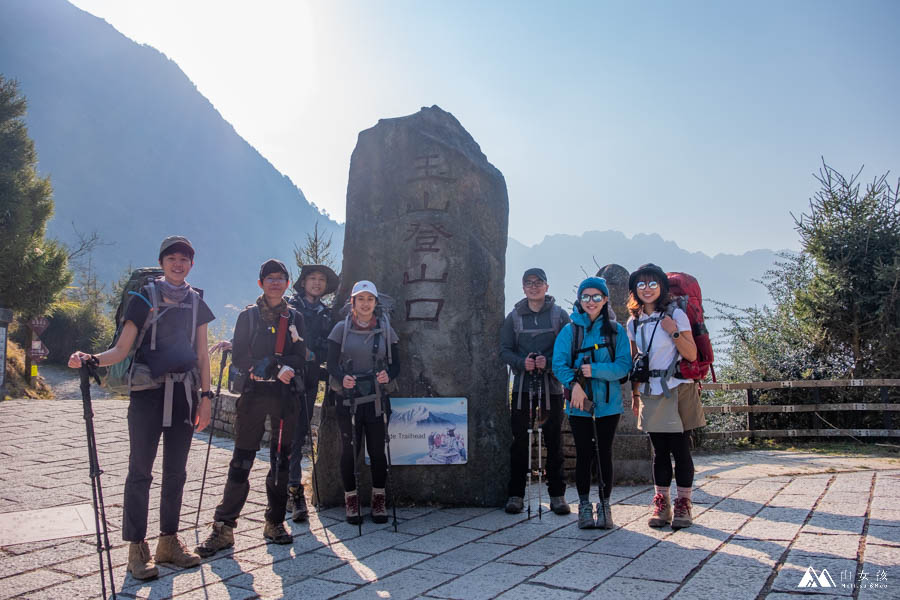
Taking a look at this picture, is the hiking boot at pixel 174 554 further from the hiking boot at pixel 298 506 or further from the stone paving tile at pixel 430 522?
the stone paving tile at pixel 430 522

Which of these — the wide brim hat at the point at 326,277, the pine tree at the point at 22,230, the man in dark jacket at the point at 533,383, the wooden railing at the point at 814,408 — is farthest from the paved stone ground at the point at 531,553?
the pine tree at the point at 22,230

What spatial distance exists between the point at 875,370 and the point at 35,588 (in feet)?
40.9

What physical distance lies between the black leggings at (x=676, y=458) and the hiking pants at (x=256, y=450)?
9.58 feet

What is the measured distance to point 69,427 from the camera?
10445mm

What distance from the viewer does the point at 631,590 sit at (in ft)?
11.5

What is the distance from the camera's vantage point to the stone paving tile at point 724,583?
335 cm

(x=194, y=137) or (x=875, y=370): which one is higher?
(x=194, y=137)

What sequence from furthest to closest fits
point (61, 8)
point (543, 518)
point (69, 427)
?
point (61, 8) → point (69, 427) → point (543, 518)

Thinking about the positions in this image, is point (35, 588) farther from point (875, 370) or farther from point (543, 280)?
point (875, 370)

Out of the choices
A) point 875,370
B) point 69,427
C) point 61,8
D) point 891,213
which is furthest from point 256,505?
point 61,8

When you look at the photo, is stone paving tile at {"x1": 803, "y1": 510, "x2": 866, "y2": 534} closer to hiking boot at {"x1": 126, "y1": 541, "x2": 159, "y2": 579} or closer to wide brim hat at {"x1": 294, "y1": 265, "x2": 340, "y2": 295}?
hiking boot at {"x1": 126, "y1": 541, "x2": 159, "y2": 579}

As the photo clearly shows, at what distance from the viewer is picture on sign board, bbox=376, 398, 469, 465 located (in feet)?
19.4

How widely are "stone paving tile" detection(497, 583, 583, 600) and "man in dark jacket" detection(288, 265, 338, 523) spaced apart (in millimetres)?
2344

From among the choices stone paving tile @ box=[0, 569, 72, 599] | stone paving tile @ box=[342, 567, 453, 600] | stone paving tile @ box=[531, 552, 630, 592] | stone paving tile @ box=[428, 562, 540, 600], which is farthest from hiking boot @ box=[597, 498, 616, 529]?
stone paving tile @ box=[0, 569, 72, 599]
